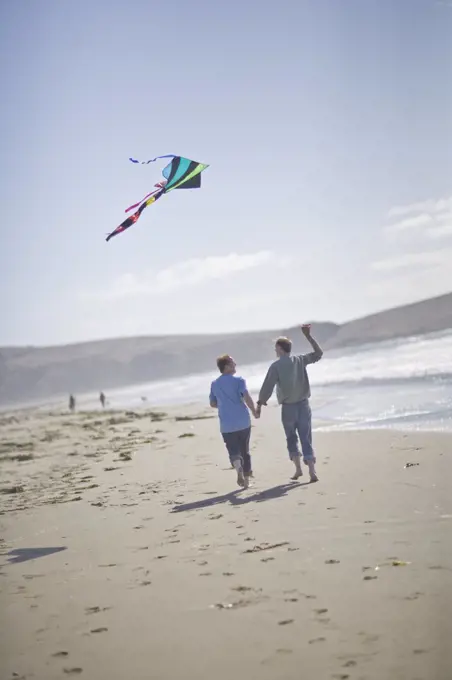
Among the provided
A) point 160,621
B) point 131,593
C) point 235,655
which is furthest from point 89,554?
point 235,655

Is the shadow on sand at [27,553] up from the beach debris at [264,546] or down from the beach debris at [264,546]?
down

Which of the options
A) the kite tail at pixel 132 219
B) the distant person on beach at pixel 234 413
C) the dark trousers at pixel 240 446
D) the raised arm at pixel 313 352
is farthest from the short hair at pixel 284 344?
the kite tail at pixel 132 219

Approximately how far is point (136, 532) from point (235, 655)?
9.13ft

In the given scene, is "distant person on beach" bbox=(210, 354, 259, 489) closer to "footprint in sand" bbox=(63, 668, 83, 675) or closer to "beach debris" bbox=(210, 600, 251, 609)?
"beach debris" bbox=(210, 600, 251, 609)

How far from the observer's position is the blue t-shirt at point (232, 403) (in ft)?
24.4

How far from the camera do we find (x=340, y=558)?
4113 mm

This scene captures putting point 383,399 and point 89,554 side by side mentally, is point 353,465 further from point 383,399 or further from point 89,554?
point 383,399

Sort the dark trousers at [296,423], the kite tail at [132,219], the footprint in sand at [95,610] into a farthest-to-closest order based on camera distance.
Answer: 1. the dark trousers at [296,423]
2. the kite tail at [132,219]
3. the footprint in sand at [95,610]

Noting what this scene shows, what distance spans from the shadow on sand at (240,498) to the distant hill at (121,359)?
81089mm

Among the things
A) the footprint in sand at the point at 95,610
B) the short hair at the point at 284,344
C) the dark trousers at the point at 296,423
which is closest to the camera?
the footprint in sand at the point at 95,610

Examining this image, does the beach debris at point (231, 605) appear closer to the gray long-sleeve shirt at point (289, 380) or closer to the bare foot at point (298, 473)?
the bare foot at point (298, 473)

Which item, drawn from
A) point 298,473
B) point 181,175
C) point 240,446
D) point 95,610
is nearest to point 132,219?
point 181,175

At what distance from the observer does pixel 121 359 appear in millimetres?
142250

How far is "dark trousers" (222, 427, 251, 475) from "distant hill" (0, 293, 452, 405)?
80545 millimetres
